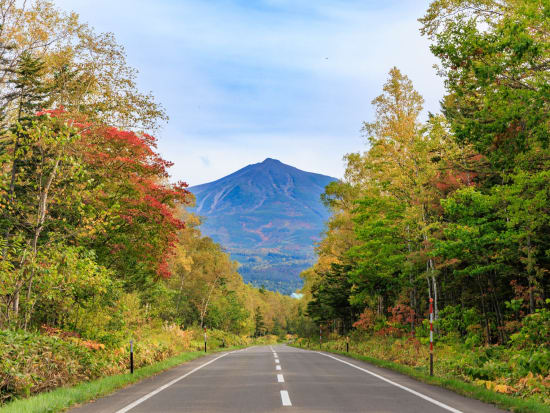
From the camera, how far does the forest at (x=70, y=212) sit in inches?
449

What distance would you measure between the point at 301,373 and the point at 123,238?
8.76 m

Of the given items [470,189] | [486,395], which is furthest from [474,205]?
[486,395]

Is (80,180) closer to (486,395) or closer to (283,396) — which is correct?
(283,396)

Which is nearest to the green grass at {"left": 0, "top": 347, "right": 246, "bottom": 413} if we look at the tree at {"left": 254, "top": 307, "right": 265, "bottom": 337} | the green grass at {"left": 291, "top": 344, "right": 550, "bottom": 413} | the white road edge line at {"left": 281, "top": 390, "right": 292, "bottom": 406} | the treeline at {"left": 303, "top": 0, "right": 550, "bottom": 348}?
the white road edge line at {"left": 281, "top": 390, "right": 292, "bottom": 406}

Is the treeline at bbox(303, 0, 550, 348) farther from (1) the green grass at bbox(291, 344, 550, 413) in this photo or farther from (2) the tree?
(2) the tree

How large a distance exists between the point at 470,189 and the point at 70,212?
13.4 m

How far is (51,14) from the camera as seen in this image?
18734 mm

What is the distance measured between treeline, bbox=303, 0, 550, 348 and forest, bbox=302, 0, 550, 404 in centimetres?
5

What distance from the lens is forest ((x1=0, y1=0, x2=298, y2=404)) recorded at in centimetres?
1140

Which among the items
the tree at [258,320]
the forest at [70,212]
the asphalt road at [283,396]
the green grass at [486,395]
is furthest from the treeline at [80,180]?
the tree at [258,320]

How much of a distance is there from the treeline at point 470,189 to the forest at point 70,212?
32.8ft

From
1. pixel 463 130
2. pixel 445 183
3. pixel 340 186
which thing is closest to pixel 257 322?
pixel 340 186

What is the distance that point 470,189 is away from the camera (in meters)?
15.4

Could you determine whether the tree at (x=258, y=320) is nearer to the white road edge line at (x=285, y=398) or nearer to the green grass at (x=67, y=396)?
the green grass at (x=67, y=396)
